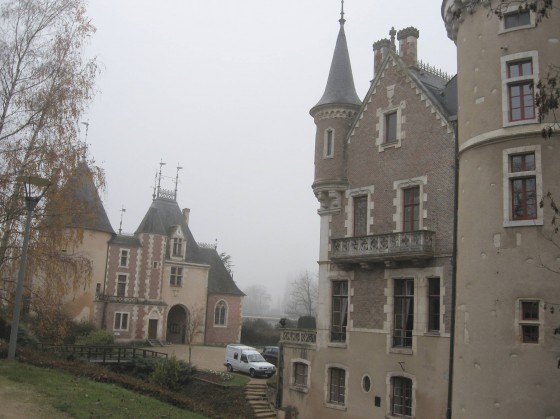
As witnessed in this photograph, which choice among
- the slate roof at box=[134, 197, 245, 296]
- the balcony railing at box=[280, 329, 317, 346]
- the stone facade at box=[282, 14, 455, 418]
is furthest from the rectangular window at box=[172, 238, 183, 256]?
the stone facade at box=[282, 14, 455, 418]

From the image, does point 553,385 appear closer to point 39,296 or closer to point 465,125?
point 465,125

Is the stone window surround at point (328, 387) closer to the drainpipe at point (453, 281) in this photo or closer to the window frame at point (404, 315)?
the window frame at point (404, 315)

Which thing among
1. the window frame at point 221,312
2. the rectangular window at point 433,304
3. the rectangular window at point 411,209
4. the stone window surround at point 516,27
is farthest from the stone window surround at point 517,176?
the window frame at point 221,312

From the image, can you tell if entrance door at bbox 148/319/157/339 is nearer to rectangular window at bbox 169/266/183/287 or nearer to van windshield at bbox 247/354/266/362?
rectangular window at bbox 169/266/183/287

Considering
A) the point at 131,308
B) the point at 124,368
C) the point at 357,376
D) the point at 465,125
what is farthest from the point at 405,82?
the point at 131,308

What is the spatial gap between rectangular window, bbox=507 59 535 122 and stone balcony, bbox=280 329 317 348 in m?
12.0

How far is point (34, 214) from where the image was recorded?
678 inches

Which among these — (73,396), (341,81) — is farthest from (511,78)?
(73,396)

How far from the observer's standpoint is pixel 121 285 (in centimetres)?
4516

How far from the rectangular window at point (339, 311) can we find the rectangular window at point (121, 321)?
26321 millimetres

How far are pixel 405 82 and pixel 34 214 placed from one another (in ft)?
45.1

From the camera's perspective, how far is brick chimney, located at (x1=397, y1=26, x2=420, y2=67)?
74.2 ft

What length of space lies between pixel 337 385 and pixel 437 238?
7058mm

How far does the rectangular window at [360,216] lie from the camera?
22.0 meters
